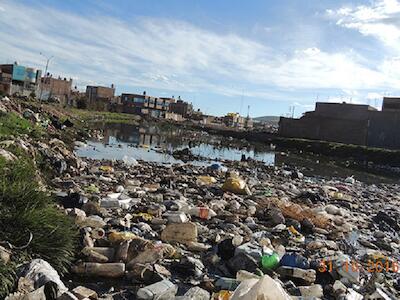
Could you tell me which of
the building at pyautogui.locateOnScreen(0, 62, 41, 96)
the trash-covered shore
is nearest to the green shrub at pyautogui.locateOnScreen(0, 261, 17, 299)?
the trash-covered shore

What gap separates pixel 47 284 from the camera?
295 centimetres

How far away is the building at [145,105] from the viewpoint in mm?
86188

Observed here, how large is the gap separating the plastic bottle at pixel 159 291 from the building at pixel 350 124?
4371 centimetres

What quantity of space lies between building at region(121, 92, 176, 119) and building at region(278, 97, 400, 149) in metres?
36.2

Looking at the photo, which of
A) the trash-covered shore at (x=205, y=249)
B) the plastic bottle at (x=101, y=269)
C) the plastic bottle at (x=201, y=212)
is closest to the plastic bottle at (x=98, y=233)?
the trash-covered shore at (x=205, y=249)

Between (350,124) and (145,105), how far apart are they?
54710 mm

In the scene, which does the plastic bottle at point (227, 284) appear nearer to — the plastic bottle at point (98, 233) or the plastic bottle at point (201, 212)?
the plastic bottle at point (98, 233)

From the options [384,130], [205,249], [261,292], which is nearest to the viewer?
A: [261,292]

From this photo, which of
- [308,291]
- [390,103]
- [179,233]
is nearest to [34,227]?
[179,233]

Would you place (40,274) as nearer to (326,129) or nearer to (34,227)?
(34,227)

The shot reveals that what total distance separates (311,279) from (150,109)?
88.8 m

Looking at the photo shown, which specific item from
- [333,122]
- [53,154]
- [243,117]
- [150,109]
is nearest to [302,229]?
[53,154]

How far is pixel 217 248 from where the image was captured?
4.73 meters

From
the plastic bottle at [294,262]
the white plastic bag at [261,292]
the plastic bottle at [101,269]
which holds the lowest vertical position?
the plastic bottle at [101,269]
